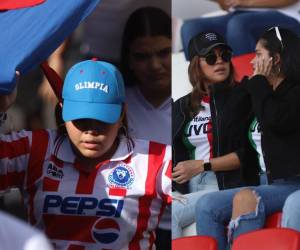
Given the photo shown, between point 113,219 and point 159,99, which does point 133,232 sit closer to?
point 113,219

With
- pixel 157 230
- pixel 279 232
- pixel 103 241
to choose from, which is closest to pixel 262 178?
pixel 279 232

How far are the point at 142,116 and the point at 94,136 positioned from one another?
189mm

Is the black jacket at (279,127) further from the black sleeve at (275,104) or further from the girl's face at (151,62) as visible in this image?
the girl's face at (151,62)

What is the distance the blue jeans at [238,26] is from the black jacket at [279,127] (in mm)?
152

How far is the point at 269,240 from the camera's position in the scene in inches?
93.1

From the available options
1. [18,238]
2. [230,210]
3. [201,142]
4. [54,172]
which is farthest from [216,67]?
[18,238]

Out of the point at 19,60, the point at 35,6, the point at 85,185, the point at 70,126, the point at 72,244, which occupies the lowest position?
the point at 72,244

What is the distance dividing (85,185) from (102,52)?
481mm

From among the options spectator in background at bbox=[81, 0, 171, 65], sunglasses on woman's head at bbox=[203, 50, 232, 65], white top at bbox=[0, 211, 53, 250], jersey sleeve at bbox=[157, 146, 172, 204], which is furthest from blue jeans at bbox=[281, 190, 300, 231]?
white top at bbox=[0, 211, 53, 250]

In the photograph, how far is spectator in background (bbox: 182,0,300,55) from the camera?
2443mm

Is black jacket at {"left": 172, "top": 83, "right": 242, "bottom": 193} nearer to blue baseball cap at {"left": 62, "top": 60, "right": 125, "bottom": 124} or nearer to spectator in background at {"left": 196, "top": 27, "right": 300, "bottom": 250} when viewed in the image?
spectator in background at {"left": 196, "top": 27, "right": 300, "bottom": 250}

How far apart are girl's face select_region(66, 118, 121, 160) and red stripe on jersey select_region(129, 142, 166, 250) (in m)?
0.15

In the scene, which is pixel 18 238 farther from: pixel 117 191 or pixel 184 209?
pixel 117 191

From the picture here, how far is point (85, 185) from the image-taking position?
264cm
